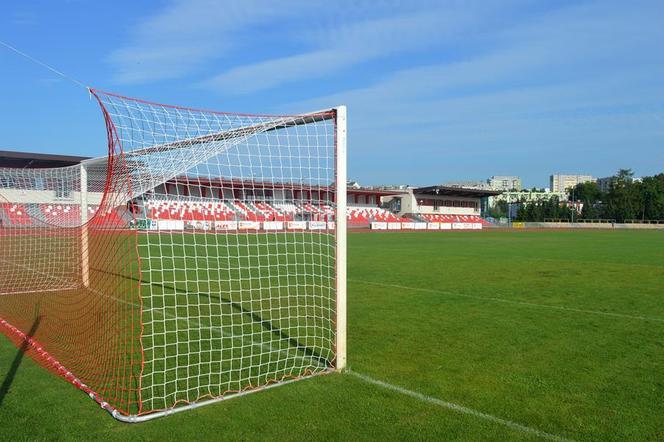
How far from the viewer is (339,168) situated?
18.0 feet

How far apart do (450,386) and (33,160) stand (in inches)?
1621

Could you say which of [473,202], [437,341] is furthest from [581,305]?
[473,202]

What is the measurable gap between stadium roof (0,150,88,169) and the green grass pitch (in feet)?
115

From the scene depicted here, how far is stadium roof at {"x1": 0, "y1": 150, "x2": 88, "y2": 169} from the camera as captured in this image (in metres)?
37.6

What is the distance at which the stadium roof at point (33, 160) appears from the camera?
3762 cm

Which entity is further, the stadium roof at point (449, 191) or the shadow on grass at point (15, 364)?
the stadium roof at point (449, 191)

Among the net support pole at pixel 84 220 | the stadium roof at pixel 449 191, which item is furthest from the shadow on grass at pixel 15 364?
the stadium roof at pixel 449 191

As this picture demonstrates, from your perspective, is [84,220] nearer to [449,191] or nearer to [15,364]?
[15,364]

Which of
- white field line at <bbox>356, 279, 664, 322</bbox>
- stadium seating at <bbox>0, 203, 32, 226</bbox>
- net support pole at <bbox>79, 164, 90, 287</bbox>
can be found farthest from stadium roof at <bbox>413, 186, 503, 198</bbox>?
net support pole at <bbox>79, 164, 90, 287</bbox>

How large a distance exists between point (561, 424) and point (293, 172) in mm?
3869

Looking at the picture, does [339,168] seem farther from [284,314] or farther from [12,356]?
[12,356]

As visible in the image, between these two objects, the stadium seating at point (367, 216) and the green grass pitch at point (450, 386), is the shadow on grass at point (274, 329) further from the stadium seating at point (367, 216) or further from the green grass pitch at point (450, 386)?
the stadium seating at point (367, 216)

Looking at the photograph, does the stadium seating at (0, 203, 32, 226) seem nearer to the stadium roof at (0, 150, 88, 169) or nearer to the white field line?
the white field line

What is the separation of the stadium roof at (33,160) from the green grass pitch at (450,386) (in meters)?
35.2
